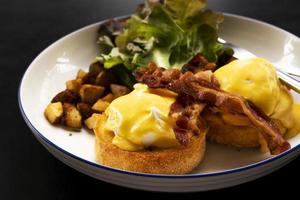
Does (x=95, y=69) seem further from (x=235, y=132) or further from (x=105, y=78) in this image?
(x=235, y=132)

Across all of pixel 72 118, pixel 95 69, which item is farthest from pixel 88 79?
pixel 72 118

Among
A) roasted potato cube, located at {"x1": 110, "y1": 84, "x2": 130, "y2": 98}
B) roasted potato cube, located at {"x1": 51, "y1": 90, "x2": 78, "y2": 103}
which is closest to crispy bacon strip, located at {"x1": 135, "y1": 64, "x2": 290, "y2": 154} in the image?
roasted potato cube, located at {"x1": 110, "y1": 84, "x2": 130, "y2": 98}

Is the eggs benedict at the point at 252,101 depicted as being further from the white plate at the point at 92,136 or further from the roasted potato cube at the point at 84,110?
the roasted potato cube at the point at 84,110

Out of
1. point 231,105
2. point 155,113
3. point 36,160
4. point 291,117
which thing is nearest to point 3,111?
point 36,160

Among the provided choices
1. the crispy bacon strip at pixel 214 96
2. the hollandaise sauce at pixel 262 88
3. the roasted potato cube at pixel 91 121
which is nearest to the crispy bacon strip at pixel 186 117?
the crispy bacon strip at pixel 214 96

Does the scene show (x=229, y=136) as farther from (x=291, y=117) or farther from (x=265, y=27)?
(x=265, y=27)

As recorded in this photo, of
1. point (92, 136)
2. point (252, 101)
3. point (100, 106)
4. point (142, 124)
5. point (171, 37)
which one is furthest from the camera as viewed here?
point (171, 37)
